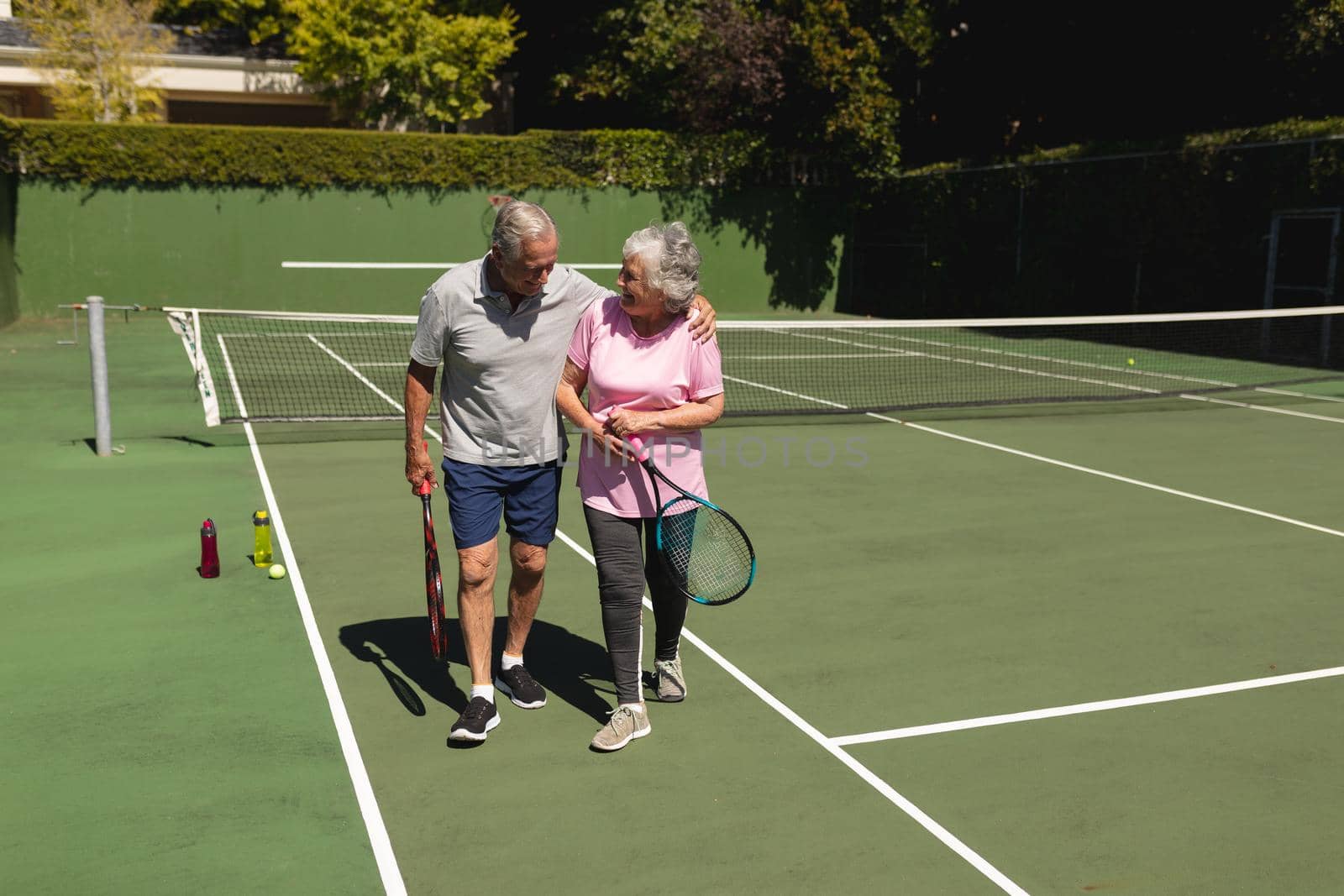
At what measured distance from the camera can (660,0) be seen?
30.6m

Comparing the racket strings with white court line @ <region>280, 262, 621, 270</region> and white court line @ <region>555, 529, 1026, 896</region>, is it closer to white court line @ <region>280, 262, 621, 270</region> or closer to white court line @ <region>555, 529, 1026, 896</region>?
white court line @ <region>555, 529, 1026, 896</region>

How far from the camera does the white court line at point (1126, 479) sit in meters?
8.56

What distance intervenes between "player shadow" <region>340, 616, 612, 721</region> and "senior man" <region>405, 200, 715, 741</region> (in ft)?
1.59

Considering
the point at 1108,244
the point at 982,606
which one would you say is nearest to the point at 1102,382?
the point at 1108,244

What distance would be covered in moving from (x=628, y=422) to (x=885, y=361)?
1555 cm

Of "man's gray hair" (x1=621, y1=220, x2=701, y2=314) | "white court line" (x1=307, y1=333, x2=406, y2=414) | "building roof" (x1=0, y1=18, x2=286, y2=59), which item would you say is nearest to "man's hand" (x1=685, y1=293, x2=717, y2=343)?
"man's gray hair" (x1=621, y1=220, x2=701, y2=314)

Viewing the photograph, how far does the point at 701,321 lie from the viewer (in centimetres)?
465

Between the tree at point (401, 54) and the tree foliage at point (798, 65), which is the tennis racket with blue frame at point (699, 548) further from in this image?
the tree at point (401, 54)

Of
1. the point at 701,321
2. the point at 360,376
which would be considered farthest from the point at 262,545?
the point at 360,376

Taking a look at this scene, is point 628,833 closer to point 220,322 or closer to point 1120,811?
point 1120,811

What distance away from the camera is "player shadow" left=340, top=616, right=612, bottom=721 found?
531 cm

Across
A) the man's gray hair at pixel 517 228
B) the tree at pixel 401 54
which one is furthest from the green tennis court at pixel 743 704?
the tree at pixel 401 54

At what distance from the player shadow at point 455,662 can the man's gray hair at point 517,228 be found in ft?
6.46

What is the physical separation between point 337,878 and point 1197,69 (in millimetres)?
27489
